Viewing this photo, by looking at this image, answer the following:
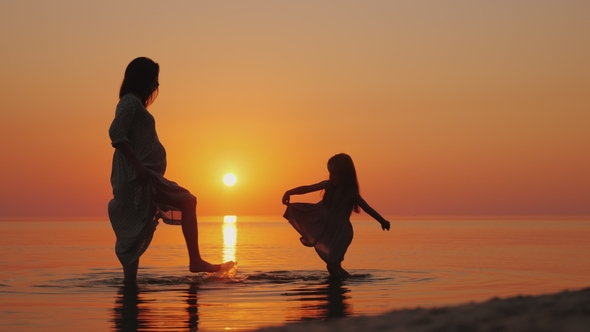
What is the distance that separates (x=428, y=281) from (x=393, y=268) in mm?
2158

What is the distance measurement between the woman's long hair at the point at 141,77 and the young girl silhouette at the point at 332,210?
10.2ft

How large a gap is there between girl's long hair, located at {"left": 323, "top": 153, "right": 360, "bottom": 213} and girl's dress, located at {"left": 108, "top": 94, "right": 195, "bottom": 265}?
116 inches

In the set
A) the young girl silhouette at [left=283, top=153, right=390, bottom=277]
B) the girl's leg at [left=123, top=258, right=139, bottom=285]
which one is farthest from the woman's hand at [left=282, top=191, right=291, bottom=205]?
the girl's leg at [left=123, top=258, right=139, bottom=285]

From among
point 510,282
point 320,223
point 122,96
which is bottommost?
point 510,282

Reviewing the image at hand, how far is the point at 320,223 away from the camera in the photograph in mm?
11719

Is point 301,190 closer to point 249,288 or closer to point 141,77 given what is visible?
point 249,288

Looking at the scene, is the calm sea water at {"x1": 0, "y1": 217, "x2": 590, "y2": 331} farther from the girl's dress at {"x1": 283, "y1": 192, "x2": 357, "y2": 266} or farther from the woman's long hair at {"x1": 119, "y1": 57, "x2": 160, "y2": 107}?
the woman's long hair at {"x1": 119, "y1": 57, "x2": 160, "y2": 107}

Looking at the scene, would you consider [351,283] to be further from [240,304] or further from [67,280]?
[67,280]

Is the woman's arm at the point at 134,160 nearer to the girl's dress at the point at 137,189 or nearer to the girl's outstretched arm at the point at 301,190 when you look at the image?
the girl's dress at the point at 137,189

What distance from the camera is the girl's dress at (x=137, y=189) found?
884 centimetres

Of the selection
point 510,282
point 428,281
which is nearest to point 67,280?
point 428,281

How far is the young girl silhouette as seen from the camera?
37.2 ft

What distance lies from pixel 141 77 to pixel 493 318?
6199 millimetres

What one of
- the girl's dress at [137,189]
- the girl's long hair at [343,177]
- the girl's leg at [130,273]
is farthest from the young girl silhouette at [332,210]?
the girl's leg at [130,273]
